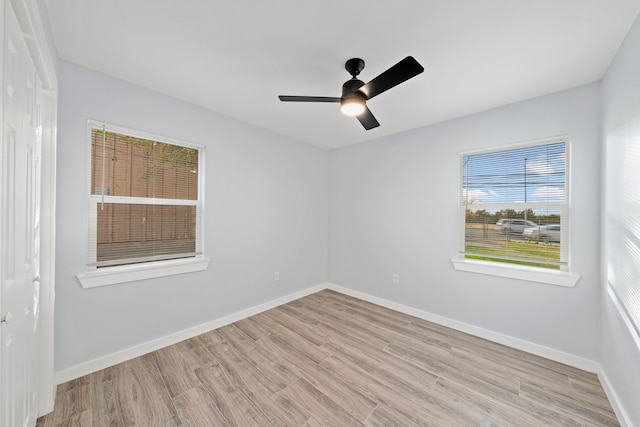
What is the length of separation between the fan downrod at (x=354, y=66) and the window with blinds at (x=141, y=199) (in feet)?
6.11

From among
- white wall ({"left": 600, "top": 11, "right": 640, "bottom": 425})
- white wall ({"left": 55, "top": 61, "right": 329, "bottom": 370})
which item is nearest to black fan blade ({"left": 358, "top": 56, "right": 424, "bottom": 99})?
white wall ({"left": 600, "top": 11, "right": 640, "bottom": 425})

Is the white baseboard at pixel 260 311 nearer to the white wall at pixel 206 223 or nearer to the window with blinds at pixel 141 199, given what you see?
the white wall at pixel 206 223

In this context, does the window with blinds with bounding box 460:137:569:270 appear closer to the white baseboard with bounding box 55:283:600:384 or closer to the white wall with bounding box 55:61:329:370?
the white baseboard with bounding box 55:283:600:384

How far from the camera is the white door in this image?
3.12 ft

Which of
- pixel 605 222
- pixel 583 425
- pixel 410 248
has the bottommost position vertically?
pixel 583 425

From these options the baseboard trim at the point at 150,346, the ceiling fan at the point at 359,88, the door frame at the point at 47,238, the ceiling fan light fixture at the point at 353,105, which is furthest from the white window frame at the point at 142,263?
the ceiling fan light fixture at the point at 353,105

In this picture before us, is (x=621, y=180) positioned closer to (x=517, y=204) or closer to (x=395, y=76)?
(x=517, y=204)

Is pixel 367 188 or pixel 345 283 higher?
pixel 367 188

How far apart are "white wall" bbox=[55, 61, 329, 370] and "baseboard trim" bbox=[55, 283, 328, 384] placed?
4cm

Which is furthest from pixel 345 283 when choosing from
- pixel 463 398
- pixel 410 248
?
pixel 463 398

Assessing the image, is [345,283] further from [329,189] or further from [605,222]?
[605,222]

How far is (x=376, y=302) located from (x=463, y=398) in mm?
1853

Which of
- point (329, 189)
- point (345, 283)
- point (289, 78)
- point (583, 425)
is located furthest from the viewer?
point (329, 189)

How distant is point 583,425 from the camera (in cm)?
162
